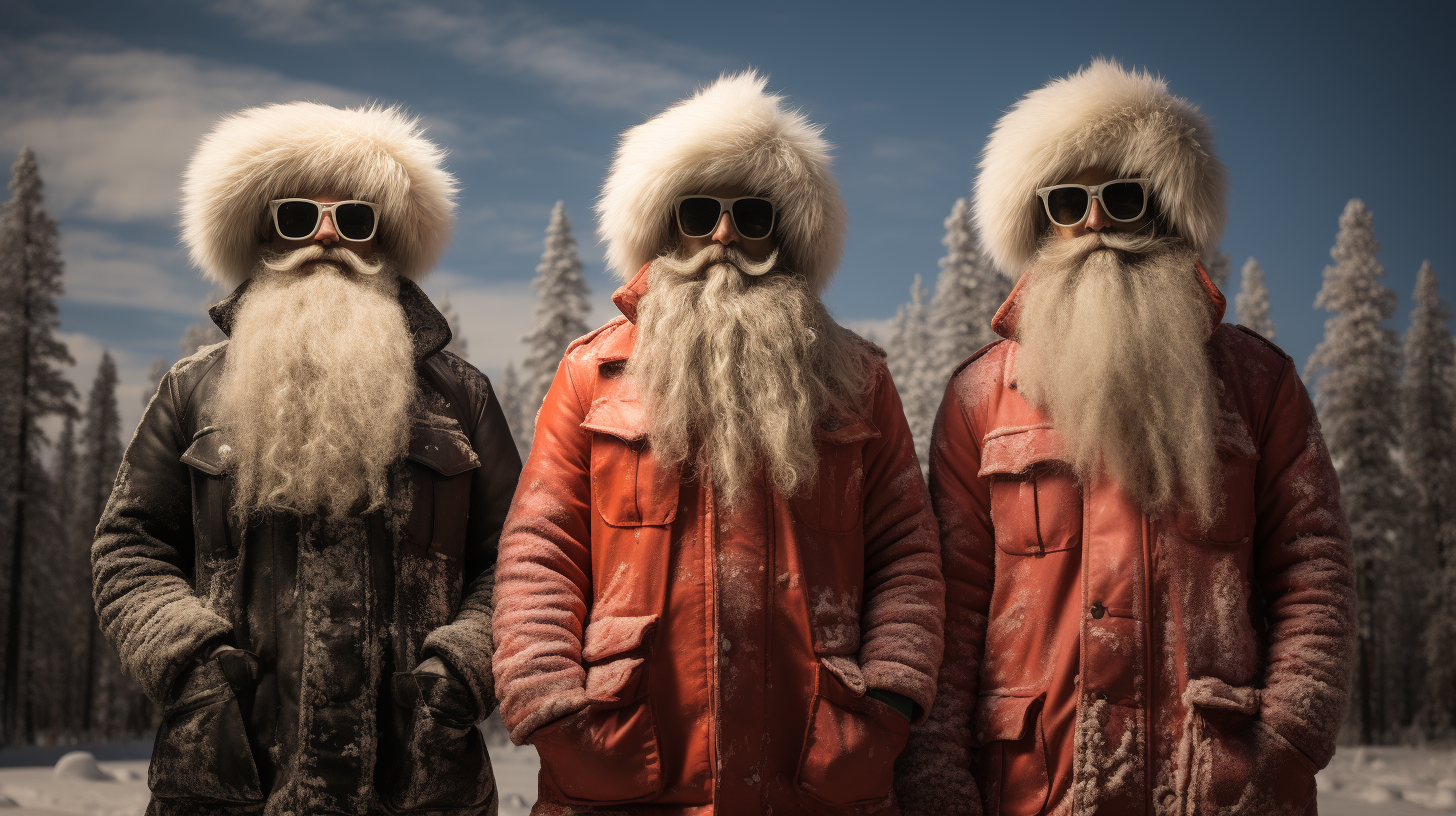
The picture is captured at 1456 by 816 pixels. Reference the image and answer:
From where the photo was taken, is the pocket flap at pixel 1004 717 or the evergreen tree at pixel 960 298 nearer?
the pocket flap at pixel 1004 717

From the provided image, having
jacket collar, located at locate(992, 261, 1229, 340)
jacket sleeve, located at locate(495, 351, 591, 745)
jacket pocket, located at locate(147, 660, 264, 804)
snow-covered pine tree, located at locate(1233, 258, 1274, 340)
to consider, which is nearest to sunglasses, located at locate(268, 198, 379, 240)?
jacket sleeve, located at locate(495, 351, 591, 745)

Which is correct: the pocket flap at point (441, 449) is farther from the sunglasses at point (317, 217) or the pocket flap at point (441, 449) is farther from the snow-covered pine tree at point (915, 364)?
the snow-covered pine tree at point (915, 364)

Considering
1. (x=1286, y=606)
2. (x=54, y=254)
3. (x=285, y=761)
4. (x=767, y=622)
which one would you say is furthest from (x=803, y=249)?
(x=54, y=254)

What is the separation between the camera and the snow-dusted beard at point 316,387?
12.8 ft

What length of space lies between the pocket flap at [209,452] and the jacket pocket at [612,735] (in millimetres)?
1632

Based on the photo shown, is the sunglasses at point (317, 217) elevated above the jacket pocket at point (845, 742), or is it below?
above

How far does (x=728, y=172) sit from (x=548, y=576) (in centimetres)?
158

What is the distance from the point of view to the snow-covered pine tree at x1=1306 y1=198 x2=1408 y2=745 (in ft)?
78.7

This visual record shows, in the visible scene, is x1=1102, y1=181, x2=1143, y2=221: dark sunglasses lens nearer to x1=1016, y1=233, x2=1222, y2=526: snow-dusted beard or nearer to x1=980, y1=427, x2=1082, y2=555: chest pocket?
x1=1016, y1=233, x2=1222, y2=526: snow-dusted beard

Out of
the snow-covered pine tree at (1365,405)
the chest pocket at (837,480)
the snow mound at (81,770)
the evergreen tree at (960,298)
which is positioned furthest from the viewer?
the snow-covered pine tree at (1365,405)

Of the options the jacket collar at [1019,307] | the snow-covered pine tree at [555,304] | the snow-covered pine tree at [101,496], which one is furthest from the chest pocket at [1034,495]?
the snow-covered pine tree at [101,496]

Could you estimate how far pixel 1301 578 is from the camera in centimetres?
372

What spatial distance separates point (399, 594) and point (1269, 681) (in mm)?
3132

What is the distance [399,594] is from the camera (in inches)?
156
